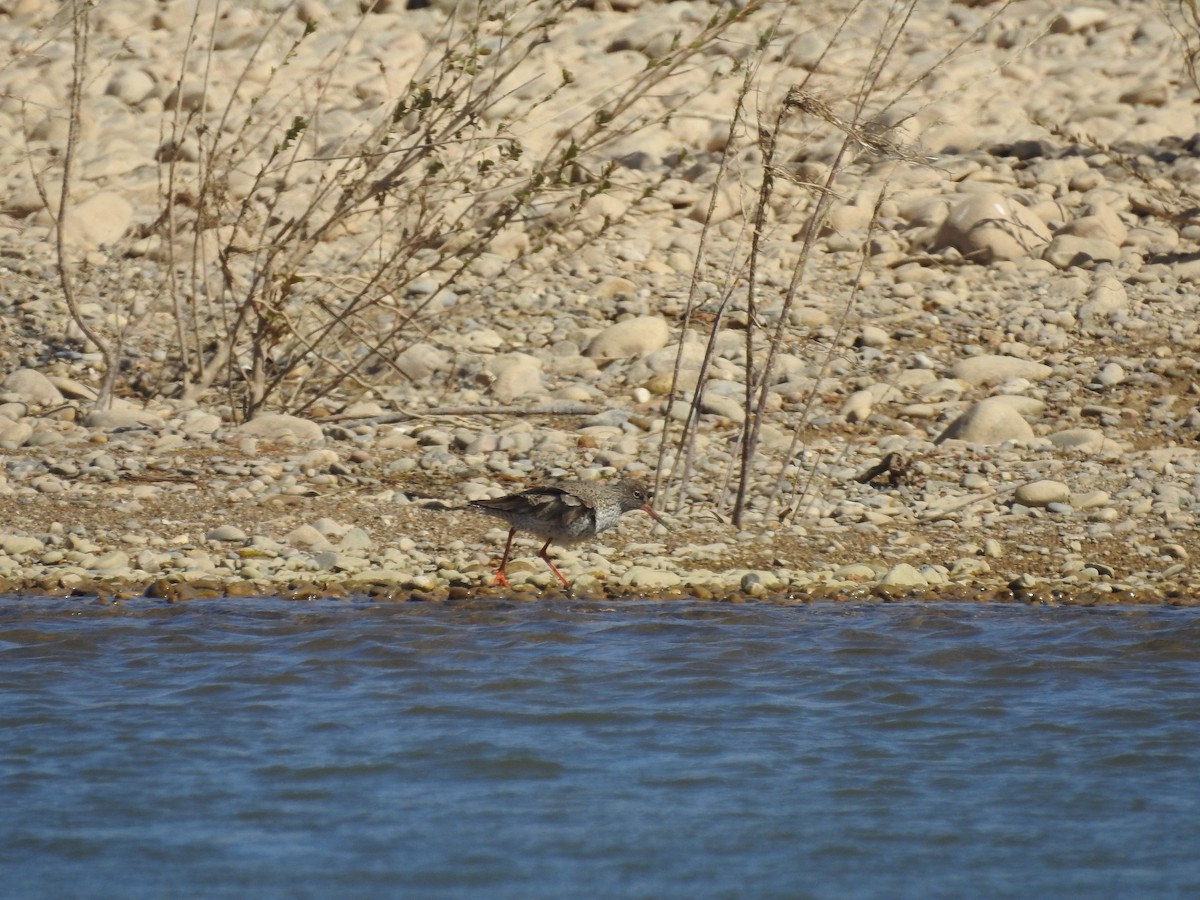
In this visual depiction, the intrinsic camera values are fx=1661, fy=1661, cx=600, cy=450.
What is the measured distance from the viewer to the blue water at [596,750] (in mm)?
5266

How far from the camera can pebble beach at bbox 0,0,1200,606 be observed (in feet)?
28.3

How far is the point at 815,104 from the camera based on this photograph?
26.3 feet

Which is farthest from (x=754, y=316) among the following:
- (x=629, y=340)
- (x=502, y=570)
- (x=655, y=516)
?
(x=629, y=340)

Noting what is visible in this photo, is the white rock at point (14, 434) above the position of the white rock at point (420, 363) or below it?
below

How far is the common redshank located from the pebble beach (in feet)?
1.01

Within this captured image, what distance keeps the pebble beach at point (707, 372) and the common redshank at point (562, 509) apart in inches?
12.1

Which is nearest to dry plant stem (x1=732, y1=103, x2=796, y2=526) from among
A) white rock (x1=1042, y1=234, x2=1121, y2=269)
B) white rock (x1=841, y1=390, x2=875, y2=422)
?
white rock (x1=841, y1=390, x2=875, y2=422)

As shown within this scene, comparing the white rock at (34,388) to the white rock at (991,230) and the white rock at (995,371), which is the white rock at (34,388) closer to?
the white rock at (995,371)

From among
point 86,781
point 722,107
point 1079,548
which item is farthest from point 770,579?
point 722,107

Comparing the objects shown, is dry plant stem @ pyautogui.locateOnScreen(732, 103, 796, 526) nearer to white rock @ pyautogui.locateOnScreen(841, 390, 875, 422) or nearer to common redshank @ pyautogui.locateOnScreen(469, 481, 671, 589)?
common redshank @ pyautogui.locateOnScreen(469, 481, 671, 589)

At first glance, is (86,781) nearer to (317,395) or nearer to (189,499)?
(189,499)

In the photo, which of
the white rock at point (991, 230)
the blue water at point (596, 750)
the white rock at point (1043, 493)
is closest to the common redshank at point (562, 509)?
the blue water at point (596, 750)

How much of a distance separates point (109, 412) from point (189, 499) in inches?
49.3

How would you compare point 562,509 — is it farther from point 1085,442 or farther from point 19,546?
point 1085,442
